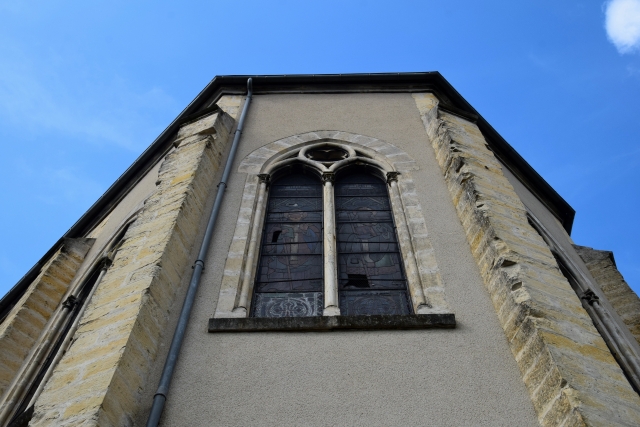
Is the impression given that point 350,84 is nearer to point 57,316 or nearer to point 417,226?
point 417,226

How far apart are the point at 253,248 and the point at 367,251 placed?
1090mm

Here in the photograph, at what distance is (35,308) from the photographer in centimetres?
726

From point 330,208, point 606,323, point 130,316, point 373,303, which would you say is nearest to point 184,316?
point 130,316

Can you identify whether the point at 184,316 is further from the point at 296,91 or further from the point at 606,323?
the point at 296,91

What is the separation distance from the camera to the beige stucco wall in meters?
4.02

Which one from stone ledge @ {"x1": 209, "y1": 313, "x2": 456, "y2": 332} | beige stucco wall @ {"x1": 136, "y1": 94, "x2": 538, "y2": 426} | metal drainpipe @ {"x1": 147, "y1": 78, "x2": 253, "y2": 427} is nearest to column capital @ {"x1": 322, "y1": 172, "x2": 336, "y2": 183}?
metal drainpipe @ {"x1": 147, "y1": 78, "x2": 253, "y2": 427}

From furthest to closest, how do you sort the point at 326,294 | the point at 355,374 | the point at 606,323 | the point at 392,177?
the point at 392,177 → the point at 606,323 → the point at 326,294 → the point at 355,374

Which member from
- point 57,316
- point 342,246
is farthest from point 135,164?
point 342,246

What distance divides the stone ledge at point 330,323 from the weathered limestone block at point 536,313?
55 centimetres

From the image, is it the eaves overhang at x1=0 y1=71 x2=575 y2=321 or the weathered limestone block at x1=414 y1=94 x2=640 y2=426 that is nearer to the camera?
the weathered limestone block at x1=414 y1=94 x2=640 y2=426

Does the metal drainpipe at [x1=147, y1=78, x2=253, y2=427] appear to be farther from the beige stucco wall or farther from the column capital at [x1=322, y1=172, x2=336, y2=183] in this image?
the column capital at [x1=322, y1=172, x2=336, y2=183]

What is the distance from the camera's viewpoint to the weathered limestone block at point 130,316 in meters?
3.73

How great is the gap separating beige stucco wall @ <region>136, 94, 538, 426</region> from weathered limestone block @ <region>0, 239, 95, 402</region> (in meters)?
2.61

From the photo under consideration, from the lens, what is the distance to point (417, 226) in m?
6.11
